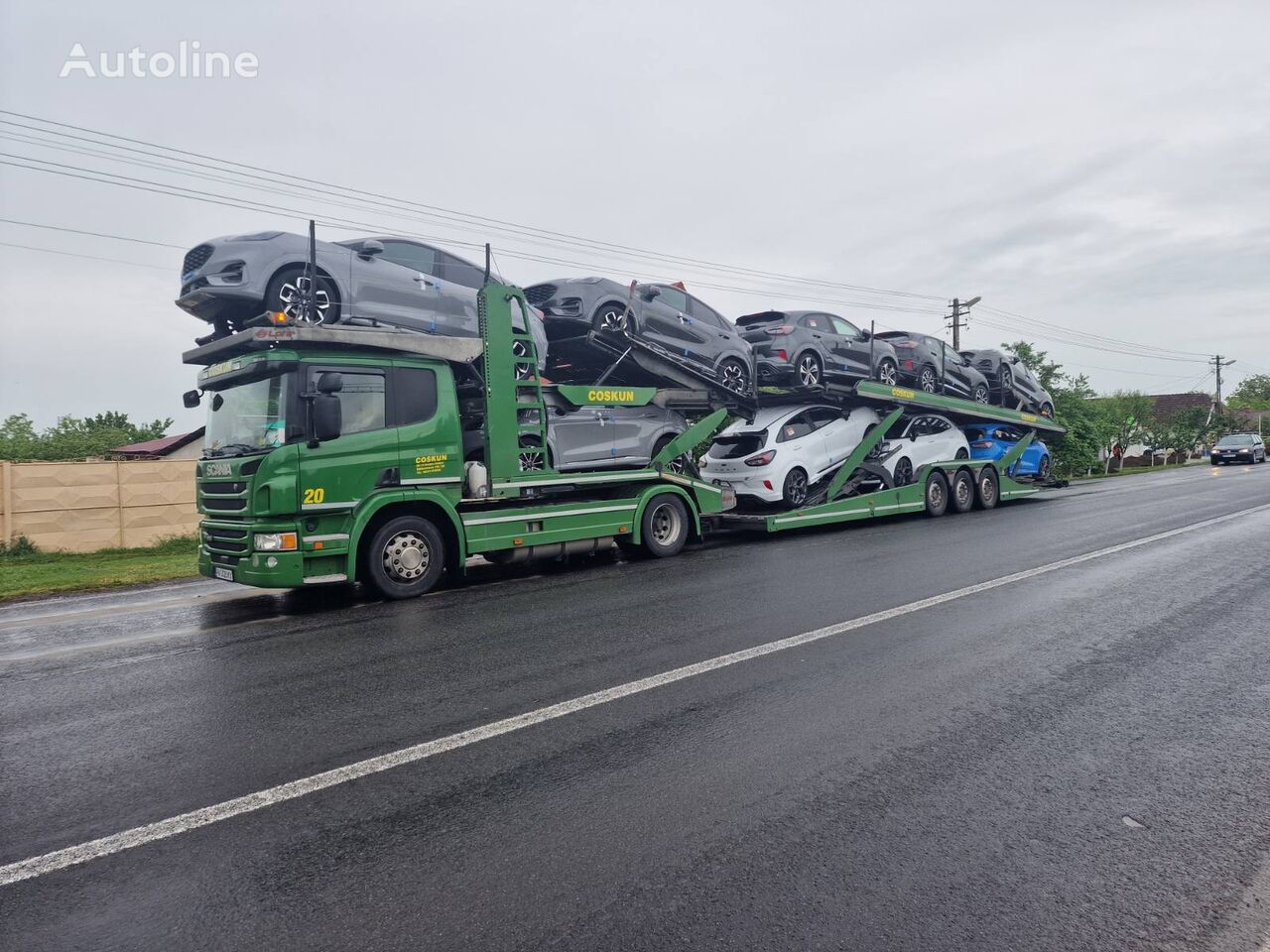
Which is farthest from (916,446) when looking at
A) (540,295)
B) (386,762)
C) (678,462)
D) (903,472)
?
(386,762)

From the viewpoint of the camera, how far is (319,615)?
7676 millimetres

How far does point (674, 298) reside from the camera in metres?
11.7

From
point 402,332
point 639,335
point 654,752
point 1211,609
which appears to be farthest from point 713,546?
point 654,752

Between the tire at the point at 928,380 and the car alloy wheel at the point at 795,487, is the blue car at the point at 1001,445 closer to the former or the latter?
the tire at the point at 928,380

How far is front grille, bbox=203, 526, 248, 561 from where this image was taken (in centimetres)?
768

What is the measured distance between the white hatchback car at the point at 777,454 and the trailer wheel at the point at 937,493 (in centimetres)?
258

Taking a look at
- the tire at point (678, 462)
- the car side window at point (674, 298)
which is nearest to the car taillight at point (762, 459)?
the tire at point (678, 462)

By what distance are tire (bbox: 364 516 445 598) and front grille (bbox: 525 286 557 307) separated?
346cm

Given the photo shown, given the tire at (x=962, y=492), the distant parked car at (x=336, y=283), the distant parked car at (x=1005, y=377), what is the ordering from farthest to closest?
1. the distant parked car at (x=1005, y=377)
2. the tire at (x=962, y=492)
3. the distant parked car at (x=336, y=283)

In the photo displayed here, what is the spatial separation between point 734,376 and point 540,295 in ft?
11.5

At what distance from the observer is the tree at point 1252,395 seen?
110 meters

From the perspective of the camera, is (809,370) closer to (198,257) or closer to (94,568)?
(198,257)

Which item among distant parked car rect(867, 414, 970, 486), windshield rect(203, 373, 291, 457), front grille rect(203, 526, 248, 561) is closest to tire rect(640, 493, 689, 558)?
distant parked car rect(867, 414, 970, 486)

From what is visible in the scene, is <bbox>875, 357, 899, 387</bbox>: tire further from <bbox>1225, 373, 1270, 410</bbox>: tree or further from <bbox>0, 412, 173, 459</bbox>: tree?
<bbox>1225, 373, 1270, 410</bbox>: tree
